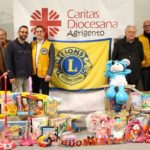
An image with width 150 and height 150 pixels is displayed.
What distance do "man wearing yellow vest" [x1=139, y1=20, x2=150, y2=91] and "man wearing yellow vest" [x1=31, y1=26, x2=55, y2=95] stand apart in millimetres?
1054

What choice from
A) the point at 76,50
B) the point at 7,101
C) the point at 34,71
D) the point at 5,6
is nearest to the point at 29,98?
the point at 7,101

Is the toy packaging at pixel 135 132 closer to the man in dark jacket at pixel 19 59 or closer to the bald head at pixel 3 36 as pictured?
the man in dark jacket at pixel 19 59

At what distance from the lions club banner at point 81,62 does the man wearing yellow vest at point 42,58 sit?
259 mm

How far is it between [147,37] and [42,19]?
4.07 ft

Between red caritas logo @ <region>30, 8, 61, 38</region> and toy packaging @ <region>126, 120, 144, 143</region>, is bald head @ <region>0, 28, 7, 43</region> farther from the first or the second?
toy packaging @ <region>126, 120, 144, 143</region>

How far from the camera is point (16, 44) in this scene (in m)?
4.13

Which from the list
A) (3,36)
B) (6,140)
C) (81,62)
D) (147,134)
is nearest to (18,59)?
(3,36)

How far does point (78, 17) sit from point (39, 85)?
92 centimetres

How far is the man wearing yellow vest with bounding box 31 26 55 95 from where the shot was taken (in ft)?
13.8

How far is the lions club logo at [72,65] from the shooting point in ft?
14.8

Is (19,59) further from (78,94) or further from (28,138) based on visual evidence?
(28,138)

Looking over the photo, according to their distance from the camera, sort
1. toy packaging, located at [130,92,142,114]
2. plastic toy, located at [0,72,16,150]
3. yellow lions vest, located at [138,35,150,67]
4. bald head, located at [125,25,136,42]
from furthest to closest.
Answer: yellow lions vest, located at [138,35,150,67], bald head, located at [125,25,136,42], toy packaging, located at [130,92,142,114], plastic toy, located at [0,72,16,150]

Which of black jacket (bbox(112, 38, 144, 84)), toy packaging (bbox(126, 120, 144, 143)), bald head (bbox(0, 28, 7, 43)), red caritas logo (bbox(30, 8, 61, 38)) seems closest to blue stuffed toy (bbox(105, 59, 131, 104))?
toy packaging (bbox(126, 120, 144, 143))

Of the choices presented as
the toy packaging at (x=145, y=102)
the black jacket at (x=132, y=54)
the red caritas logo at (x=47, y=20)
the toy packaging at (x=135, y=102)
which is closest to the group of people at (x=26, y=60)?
the red caritas logo at (x=47, y=20)
